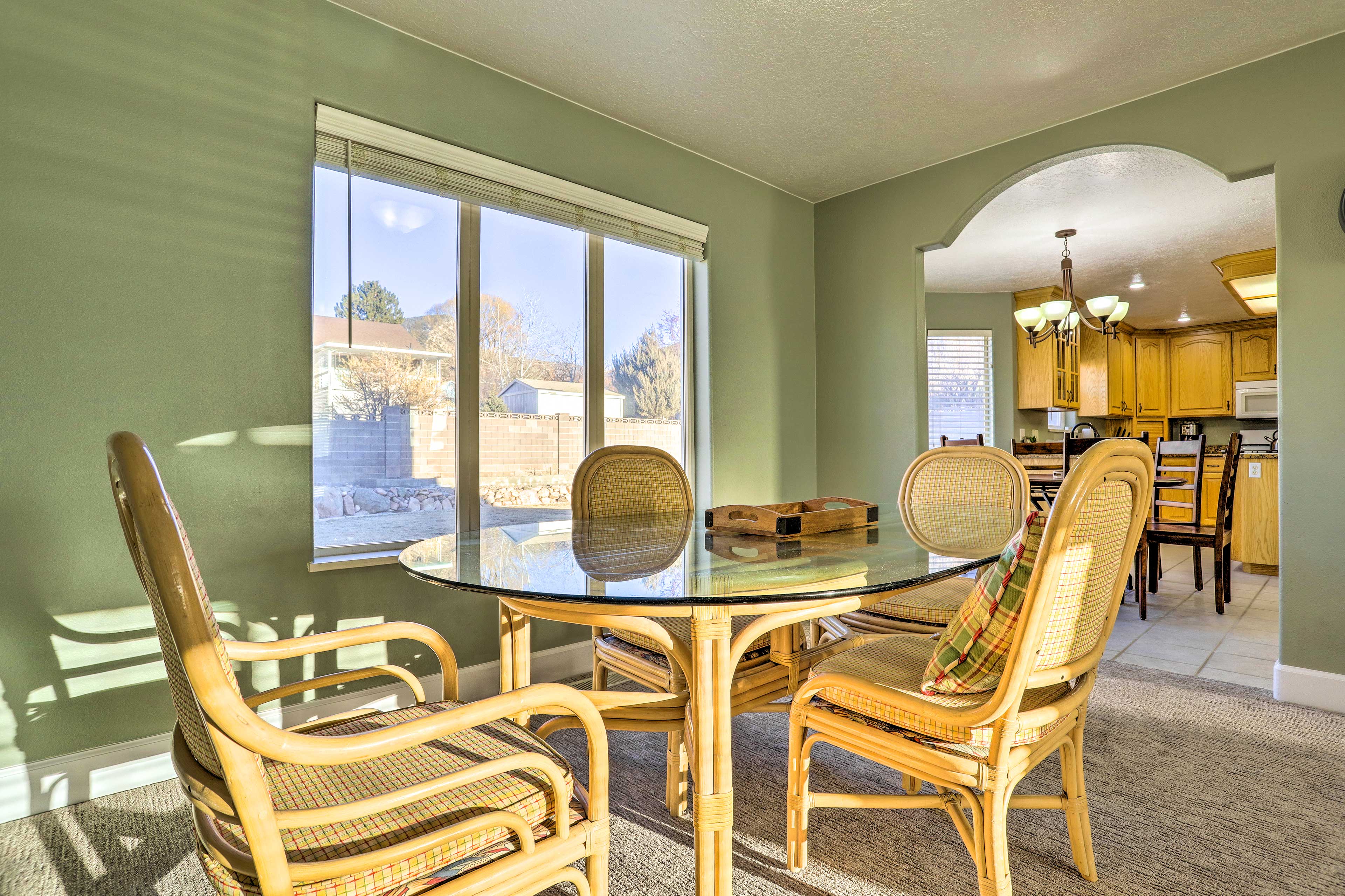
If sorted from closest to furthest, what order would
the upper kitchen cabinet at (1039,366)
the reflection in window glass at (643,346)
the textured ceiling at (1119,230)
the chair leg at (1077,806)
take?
the chair leg at (1077,806), the reflection in window glass at (643,346), the textured ceiling at (1119,230), the upper kitchen cabinet at (1039,366)

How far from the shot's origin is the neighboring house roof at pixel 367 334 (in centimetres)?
236

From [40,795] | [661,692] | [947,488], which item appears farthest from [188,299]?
[947,488]

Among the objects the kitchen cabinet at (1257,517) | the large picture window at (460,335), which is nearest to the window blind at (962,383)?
the kitchen cabinet at (1257,517)

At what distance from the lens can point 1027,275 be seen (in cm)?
598

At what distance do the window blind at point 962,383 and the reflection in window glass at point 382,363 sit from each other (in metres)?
5.15

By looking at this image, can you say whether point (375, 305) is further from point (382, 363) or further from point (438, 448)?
point (438, 448)

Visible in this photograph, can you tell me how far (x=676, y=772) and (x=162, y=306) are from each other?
1.96 metres

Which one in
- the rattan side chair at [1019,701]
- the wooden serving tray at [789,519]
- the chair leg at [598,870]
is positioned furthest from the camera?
the wooden serving tray at [789,519]

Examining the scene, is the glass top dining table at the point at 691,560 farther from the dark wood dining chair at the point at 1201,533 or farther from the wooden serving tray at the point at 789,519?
the dark wood dining chair at the point at 1201,533

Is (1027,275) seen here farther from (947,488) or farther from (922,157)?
(947,488)

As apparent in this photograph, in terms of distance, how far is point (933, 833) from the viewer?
1.69 metres

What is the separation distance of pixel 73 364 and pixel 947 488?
2790mm

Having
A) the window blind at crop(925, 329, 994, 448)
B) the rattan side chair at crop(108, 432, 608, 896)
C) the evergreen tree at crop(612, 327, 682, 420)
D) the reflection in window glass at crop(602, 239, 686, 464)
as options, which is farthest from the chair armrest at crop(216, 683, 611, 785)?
the window blind at crop(925, 329, 994, 448)

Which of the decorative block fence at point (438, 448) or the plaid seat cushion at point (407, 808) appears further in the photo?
the decorative block fence at point (438, 448)
